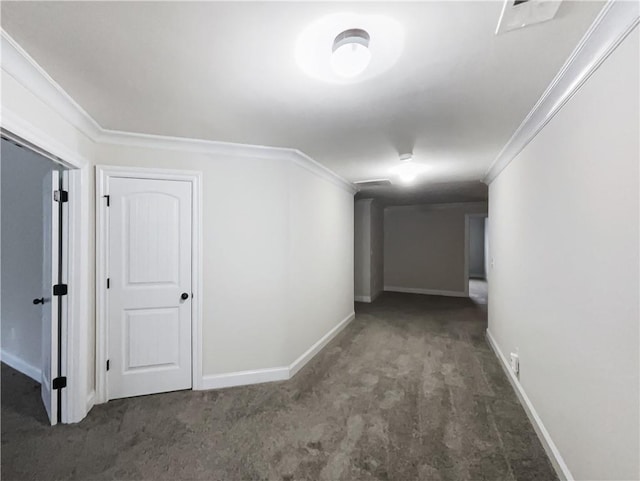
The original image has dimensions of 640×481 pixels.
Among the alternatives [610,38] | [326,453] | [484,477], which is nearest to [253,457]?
[326,453]

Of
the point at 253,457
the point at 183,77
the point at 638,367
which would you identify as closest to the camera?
the point at 638,367

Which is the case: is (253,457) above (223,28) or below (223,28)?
below

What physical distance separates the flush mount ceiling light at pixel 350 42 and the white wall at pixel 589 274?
3.04 ft

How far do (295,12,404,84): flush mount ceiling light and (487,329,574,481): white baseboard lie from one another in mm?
2430

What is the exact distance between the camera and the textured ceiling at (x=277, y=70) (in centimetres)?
121

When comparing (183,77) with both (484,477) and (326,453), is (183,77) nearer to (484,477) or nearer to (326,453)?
(326,453)

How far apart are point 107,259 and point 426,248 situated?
273 inches

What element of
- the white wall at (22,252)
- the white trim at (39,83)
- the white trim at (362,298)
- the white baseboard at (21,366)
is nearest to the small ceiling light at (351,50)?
the white trim at (39,83)

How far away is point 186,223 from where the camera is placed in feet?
9.04

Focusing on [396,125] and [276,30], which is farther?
[396,125]

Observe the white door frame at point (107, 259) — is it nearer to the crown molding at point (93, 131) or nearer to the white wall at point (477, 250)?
the crown molding at point (93, 131)

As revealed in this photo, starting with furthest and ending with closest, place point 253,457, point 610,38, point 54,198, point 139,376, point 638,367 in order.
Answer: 1. point 139,376
2. point 54,198
3. point 253,457
4. point 610,38
5. point 638,367

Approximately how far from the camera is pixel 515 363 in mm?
2684

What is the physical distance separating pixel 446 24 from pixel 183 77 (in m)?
1.37
